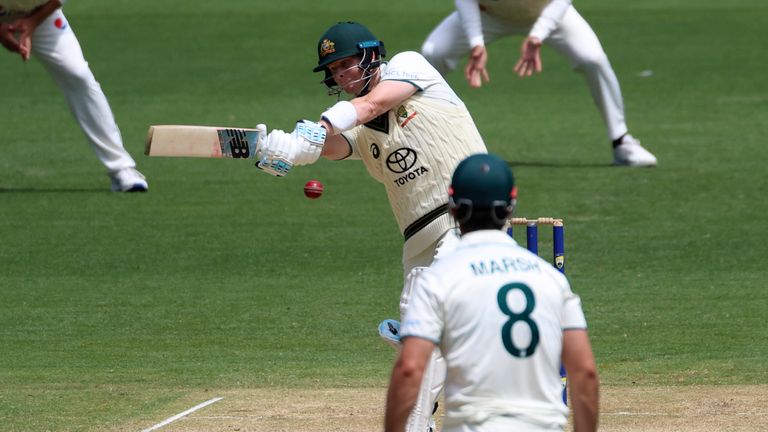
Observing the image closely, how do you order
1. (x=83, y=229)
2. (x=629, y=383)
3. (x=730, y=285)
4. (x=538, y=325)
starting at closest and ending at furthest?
(x=538, y=325) → (x=629, y=383) → (x=730, y=285) → (x=83, y=229)

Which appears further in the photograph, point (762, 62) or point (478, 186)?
point (762, 62)

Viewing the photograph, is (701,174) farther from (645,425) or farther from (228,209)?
(645,425)

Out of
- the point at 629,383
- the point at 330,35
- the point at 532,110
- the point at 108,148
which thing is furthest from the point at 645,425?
the point at 532,110

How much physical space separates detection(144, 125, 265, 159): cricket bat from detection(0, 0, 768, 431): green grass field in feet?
4.83

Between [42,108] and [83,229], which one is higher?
[83,229]

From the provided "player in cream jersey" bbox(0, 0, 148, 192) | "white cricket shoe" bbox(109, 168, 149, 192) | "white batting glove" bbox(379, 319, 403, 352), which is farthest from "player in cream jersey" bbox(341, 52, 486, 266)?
"white cricket shoe" bbox(109, 168, 149, 192)

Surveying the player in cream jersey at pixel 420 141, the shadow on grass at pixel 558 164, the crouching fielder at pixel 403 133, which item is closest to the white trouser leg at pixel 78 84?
the shadow on grass at pixel 558 164

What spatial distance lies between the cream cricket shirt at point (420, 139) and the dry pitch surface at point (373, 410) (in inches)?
49.7

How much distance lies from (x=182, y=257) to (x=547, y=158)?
478cm

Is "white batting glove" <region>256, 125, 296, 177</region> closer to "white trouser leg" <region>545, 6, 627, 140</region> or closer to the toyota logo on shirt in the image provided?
the toyota logo on shirt

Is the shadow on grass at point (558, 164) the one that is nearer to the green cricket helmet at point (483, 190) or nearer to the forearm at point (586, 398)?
the green cricket helmet at point (483, 190)

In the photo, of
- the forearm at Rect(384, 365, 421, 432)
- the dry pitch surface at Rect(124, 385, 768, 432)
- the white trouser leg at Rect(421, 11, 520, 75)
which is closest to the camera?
the forearm at Rect(384, 365, 421, 432)

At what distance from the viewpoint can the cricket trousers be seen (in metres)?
13.6

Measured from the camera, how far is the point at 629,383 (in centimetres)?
781
